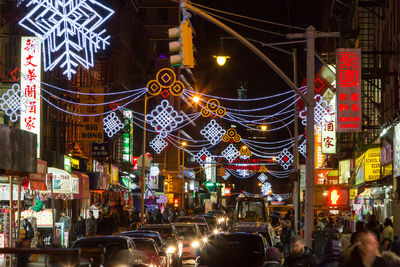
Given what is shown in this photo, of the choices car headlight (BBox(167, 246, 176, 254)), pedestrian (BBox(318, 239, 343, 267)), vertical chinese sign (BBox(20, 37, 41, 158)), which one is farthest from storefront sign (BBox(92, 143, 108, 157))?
pedestrian (BBox(318, 239, 343, 267))

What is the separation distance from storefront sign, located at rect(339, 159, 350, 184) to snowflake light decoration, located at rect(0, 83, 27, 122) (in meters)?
23.1

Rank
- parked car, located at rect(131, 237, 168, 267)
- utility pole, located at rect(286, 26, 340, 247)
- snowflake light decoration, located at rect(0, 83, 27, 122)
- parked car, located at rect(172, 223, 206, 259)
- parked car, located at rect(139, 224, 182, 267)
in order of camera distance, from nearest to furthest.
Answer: parked car, located at rect(131, 237, 168, 267) < utility pole, located at rect(286, 26, 340, 247) < parked car, located at rect(139, 224, 182, 267) < parked car, located at rect(172, 223, 206, 259) < snowflake light decoration, located at rect(0, 83, 27, 122)

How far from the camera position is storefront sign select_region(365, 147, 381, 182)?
101 ft

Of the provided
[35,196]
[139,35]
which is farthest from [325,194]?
[139,35]

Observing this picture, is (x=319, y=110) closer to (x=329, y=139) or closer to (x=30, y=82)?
(x=329, y=139)

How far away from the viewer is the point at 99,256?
10398 millimetres

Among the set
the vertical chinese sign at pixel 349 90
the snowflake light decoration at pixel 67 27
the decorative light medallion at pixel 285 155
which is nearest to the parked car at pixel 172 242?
the snowflake light decoration at pixel 67 27

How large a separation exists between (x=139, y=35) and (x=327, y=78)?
38517 mm

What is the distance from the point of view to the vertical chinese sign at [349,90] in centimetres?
2728

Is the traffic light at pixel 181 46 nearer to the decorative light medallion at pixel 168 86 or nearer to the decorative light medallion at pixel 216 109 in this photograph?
the decorative light medallion at pixel 168 86

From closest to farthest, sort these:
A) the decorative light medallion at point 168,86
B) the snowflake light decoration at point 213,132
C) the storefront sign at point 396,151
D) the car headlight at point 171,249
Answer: the car headlight at point 171,249
the storefront sign at point 396,151
the decorative light medallion at point 168,86
the snowflake light decoration at point 213,132

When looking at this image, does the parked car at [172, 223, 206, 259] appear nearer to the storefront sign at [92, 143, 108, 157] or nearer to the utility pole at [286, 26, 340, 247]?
the utility pole at [286, 26, 340, 247]

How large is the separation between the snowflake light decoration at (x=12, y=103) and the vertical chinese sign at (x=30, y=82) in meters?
0.21

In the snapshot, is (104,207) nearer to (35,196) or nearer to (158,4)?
(35,196)
